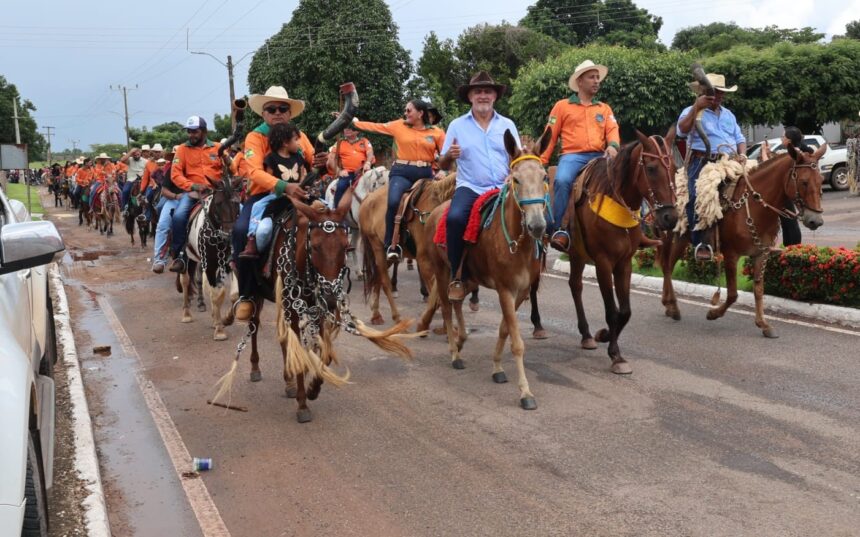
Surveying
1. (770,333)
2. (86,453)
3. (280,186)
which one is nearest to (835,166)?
(770,333)

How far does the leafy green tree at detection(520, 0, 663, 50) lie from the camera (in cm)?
6059

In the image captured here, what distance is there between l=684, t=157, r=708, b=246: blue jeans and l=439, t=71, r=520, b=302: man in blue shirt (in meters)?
3.10

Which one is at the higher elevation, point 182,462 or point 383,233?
point 383,233

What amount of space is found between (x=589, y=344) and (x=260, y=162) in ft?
13.4

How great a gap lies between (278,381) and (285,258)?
1845 mm

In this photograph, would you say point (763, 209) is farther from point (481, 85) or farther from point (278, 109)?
point (278, 109)

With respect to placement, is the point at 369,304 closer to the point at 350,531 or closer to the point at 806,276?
the point at 806,276

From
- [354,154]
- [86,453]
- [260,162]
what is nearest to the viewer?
[86,453]

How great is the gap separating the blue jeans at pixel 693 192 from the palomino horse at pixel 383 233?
2.97 meters

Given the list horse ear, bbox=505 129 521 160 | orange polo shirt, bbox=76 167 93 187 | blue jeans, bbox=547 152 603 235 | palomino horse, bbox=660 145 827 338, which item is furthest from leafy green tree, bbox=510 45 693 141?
horse ear, bbox=505 129 521 160

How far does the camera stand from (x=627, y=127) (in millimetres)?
31531

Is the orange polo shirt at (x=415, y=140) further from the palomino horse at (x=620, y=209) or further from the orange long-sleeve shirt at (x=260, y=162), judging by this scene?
the orange long-sleeve shirt at (x=260, y=162)

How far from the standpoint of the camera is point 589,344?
28.8 ft

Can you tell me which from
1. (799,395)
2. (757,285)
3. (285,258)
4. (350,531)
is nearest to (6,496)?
(350,531)
